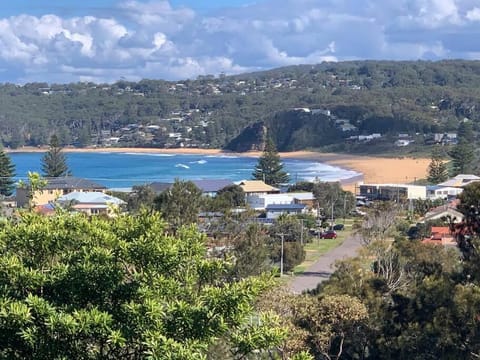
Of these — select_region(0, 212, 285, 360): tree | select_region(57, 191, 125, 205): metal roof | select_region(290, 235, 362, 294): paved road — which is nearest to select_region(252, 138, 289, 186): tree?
select_region(57, 191, 125, 205): metal roof

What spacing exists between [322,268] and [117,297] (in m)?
26.9

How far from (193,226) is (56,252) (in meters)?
1.10

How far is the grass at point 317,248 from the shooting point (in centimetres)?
3331

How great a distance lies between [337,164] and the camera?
94.2 metres

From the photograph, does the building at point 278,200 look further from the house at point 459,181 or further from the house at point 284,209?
the house at point 459,181

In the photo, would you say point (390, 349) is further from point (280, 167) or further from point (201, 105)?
point (201, 105)

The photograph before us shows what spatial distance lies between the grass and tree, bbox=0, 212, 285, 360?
83.6 ft

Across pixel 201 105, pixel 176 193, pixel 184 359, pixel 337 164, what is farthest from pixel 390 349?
pixel 201 105

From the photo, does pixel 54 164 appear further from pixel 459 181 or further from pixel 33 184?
pixel 33 184

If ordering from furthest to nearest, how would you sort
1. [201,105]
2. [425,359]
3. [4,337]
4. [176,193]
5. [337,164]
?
[201,105] < [337,164] < [176,193] < [425,359] < [4,337]

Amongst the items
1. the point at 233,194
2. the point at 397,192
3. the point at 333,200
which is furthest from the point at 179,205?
the point at 397,192

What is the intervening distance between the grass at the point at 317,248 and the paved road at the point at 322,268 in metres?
0.24

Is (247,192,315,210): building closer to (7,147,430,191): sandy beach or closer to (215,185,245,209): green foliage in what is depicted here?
(215,185,245,209): green foliage

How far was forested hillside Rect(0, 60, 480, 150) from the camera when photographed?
11969 cm
